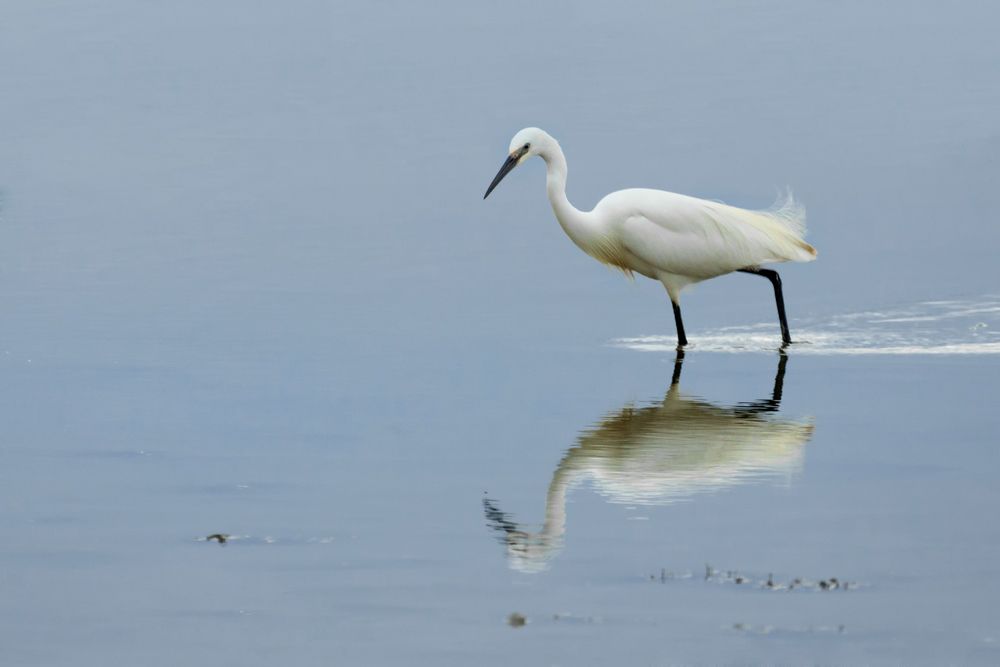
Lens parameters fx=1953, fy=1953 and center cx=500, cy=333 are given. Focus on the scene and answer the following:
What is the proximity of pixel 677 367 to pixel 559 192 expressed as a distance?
254cm

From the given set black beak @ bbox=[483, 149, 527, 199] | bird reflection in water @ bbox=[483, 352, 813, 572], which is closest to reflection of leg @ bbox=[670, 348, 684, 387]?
bird reflection in water @ bbox=[483, 352, 813, 572]

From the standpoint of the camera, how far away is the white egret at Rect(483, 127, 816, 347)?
15.7 meters

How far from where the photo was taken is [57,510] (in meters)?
9.02

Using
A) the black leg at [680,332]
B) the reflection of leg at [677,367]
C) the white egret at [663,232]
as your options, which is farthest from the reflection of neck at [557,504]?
the white egret at [663,232]

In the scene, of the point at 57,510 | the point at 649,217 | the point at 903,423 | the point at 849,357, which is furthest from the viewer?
the point at 649,217

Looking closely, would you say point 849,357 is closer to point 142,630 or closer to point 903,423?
point 903,423

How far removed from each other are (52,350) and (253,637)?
817cm

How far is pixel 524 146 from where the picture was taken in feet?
51.9

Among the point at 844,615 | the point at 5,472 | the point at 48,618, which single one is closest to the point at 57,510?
the point at 5,472

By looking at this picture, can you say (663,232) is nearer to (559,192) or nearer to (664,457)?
(559,192)

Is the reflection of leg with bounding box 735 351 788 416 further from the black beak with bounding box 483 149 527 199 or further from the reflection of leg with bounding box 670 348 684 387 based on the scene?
the black beak with bounding box 483 149 527 199

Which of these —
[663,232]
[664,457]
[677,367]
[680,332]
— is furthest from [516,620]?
[663,232]

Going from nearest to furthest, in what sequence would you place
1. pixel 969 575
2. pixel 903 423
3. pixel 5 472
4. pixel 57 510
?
pixel 969 575 < pixel 57 510 < pixel 5 472 < pixel 903 423

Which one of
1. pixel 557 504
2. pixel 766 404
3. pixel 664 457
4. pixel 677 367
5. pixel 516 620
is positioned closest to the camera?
pixel 516 620
